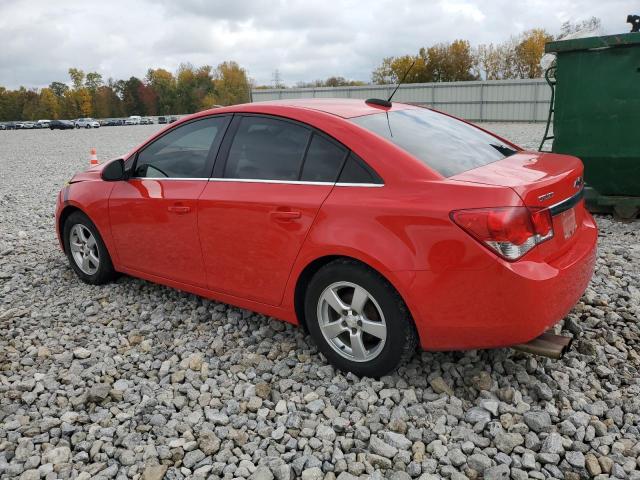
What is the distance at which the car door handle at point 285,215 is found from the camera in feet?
10.7

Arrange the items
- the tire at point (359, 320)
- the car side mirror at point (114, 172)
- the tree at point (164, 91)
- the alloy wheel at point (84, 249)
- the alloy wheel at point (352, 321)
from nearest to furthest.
→ the tire at point (359, 320)
the alloy wheel at point (352, 321)
the car side mirror at point (114, 172)
the alloy wheel at point (84, 249)
the tree at point (164, 91)

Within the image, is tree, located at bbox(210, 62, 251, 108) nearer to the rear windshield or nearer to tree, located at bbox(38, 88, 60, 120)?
tree, located at bbox(38, 88, 60, 120)

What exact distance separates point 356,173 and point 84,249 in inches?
121

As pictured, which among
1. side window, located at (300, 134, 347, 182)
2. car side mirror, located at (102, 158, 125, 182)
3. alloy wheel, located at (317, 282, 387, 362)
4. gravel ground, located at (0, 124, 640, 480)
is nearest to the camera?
gravel ground, located at (0, 124, 640, 480)

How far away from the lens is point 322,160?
3287 mm

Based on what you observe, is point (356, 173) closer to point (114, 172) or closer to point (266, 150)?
point (266, 150)

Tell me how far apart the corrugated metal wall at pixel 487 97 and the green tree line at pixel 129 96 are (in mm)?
64965

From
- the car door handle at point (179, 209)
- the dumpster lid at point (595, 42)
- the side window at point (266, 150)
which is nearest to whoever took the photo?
the side window at point (266, 150)

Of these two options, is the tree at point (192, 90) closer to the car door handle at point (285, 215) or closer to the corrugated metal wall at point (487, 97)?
the corrugated metal wall at point (487, 97)

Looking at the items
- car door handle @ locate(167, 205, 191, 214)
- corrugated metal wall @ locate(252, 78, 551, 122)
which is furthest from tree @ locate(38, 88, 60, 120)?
car door handle @ locate(167, 205, 191, 214)

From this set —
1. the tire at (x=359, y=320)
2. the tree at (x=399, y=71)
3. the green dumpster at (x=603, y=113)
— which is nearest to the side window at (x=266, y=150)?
the tire at (x=359, y=320)

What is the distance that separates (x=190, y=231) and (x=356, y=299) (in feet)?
4.65

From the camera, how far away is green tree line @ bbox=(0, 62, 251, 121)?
314 feet

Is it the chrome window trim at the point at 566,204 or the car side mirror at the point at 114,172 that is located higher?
the car side mirror at the point at 114,172
